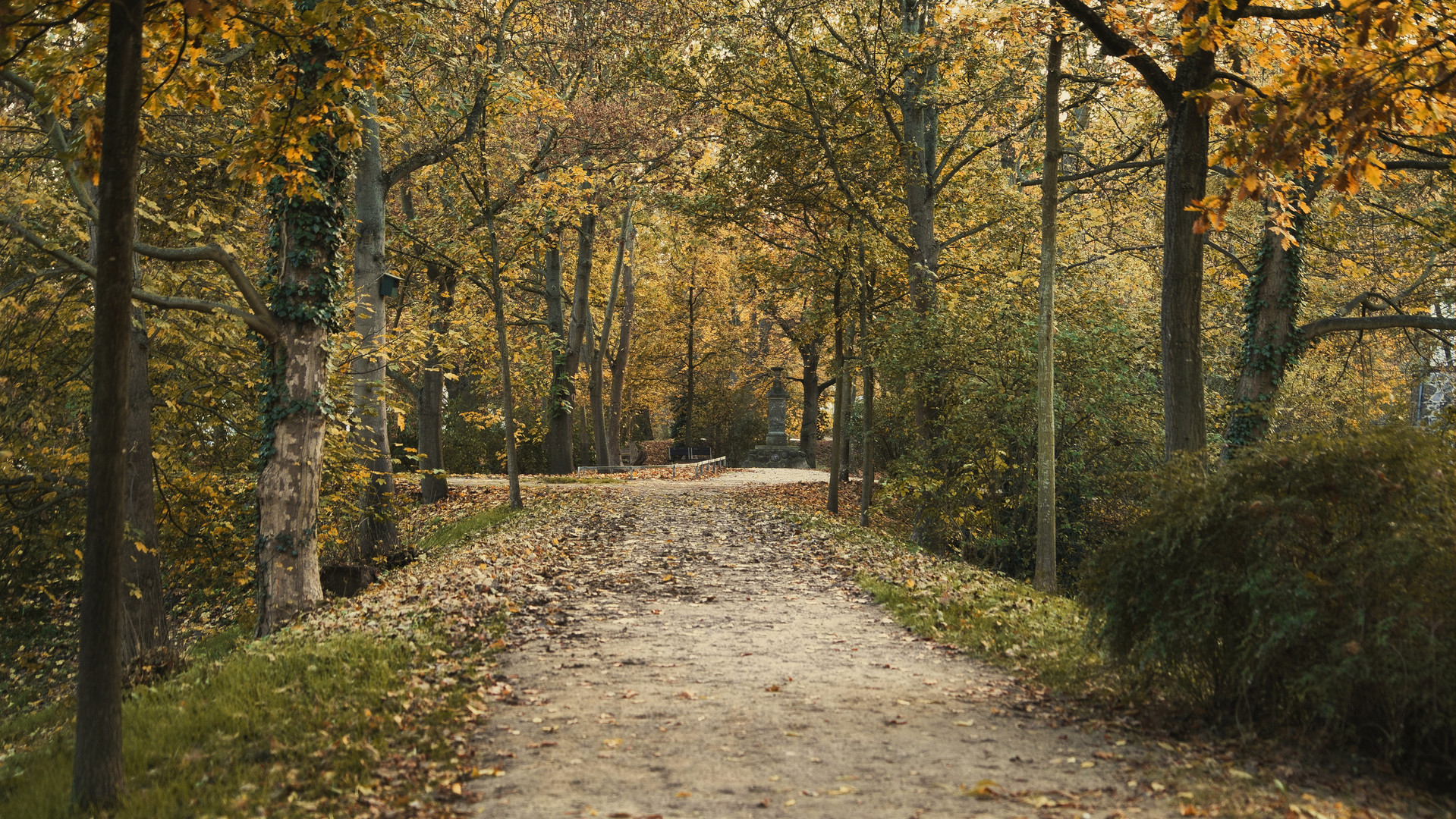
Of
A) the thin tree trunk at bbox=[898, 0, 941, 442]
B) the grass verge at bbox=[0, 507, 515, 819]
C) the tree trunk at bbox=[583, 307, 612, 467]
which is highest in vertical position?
the thin tree trunk at bbox=[898, 0, 941, 442]

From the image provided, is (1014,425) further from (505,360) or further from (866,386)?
(505,360)

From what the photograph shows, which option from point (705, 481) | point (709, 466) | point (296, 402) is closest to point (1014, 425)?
point (296, 402)

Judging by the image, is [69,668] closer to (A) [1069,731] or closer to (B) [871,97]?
(A) [1069,731]

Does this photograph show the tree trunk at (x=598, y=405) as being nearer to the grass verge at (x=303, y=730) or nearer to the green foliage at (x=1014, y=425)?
the green foliage at (x=1014, y=425)

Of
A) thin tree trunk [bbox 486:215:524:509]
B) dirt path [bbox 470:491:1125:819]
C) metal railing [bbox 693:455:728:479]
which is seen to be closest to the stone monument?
metal railing [bbox 693:455:728:479]

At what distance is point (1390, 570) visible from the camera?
Answer: 4441 millimetres

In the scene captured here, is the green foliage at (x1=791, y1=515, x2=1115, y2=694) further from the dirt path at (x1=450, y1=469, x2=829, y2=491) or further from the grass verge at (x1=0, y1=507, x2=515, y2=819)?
the dirt path at (x1=450, y1=469, x2=829, y2=491)

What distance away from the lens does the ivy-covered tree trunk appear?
29.9 ft

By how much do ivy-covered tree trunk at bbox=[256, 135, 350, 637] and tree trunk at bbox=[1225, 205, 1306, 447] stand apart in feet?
38.1

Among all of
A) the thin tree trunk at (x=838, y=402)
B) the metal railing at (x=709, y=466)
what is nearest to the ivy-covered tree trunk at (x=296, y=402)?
the thin tree trunk at (x=838, y=402)

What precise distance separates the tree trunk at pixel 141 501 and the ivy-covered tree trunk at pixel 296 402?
1.97 m

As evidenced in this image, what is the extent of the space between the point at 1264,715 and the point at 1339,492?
122 cm

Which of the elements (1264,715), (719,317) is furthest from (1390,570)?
(719,317)

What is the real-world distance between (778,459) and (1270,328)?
2624 cm
